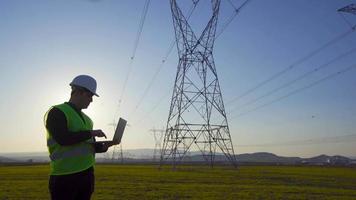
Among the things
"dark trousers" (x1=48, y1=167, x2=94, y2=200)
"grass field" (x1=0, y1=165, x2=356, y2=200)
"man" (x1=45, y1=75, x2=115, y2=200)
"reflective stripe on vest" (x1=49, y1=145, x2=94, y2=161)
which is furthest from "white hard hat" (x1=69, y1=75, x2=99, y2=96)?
"grass field" (x1=0, y1=165, x2=356, y2=200)

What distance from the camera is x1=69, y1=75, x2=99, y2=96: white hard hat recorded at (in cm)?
461

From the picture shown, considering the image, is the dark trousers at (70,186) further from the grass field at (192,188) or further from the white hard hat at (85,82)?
the grass field at (192,188)

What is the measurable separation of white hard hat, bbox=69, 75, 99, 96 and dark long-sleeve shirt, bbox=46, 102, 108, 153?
34 cm

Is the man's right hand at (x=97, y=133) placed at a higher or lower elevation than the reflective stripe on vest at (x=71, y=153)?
A: higher

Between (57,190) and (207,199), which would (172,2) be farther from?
(57,190)

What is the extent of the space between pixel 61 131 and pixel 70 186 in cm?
50

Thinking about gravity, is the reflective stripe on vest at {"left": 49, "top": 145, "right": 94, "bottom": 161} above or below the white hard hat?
below

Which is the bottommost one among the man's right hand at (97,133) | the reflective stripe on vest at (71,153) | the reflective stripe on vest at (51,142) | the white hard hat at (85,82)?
the reflective stripe on vest at (71,153)

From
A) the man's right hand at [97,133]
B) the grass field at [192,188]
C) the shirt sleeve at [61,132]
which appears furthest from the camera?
the grass field at [192,188]

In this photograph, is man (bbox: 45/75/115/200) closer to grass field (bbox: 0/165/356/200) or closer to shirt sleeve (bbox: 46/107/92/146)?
shirt sleeve (bbox: 46/107/92/146)

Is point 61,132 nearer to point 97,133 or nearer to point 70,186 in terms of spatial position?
point 97,133

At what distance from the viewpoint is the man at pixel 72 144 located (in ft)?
14.4

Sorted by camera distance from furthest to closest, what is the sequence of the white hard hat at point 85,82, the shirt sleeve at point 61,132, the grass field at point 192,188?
1. the grass field at point 192,188
2. the white hard hat at point 85,82
3. the shirt sleeve at point 61,132

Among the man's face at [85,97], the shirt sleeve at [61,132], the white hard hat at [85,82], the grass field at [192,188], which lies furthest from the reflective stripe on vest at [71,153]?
the grass field at [192,188]
